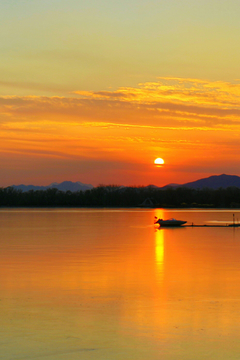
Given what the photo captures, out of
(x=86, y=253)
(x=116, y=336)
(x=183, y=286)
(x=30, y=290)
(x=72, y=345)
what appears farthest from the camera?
(x=86, y=253)

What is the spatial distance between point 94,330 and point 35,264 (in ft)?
51.1

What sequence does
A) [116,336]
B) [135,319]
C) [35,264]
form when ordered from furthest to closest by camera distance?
[35,264] → [135,319] → [116,336]

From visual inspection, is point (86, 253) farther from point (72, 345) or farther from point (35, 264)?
point (72, 345)

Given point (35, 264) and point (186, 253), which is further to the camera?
point (186, 253)

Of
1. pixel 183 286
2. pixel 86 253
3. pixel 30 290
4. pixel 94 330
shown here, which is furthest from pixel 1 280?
pixel 86 253

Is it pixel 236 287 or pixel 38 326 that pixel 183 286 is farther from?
pixel 38 326

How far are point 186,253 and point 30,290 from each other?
62.3ft

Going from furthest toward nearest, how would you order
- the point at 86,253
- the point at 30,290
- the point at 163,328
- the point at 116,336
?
the point at 86,253, the point at 30,290, the point at 163,328, the point at 116,336

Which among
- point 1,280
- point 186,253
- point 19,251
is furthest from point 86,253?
point 1,280

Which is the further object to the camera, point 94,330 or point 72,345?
point 94,330

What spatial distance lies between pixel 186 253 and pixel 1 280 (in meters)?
17.8

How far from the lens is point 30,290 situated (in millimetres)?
18922

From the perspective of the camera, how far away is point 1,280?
21.5m

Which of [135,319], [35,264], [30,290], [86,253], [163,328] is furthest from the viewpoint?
[86,253]
